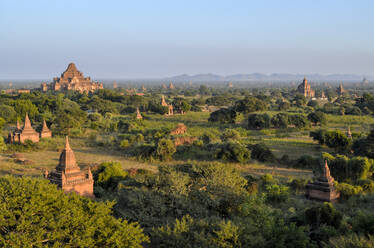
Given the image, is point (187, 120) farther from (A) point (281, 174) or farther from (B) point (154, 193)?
(B) point (154, 193)

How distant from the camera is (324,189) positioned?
626 inches

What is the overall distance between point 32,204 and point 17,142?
23828 millimetres

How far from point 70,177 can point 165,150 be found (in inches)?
435

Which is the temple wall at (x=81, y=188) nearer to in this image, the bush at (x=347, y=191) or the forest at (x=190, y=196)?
the forest at (x=190, y=196)

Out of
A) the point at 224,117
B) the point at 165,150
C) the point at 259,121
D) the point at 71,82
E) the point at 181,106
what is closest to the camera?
the point at 165,150

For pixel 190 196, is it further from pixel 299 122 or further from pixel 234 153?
pixel 299 122

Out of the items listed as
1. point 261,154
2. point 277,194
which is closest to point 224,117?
point 261,154

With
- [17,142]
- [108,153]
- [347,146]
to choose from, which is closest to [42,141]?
[17,142]

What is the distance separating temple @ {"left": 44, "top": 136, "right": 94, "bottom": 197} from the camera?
14.9 metres

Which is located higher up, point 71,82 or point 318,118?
point 71,82

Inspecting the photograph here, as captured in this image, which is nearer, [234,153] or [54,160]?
[234,153]

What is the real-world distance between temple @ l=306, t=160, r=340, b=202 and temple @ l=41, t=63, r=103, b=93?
3252 inches

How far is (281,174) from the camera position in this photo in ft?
71.1

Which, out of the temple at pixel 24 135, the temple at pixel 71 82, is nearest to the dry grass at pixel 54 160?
the temple at pixel 24 135
